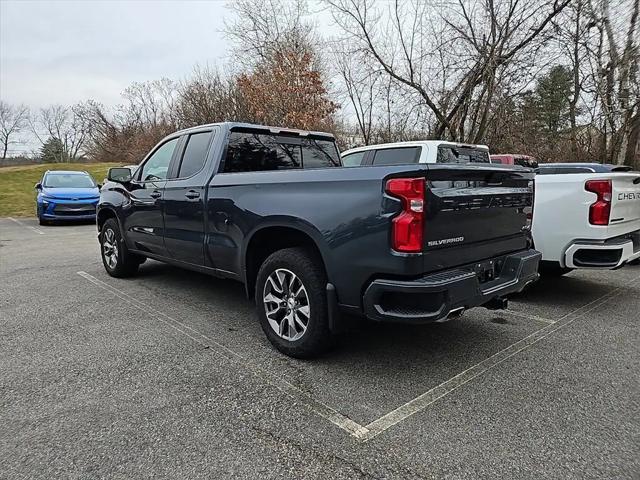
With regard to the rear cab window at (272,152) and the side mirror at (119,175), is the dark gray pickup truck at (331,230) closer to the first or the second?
the rear cab window at (272,152)

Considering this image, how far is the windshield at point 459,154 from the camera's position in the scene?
6.92m

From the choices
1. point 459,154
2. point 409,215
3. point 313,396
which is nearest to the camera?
point 409,215

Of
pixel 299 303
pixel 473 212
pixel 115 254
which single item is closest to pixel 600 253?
pixel 473 212

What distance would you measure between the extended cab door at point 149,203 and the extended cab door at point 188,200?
7.6 inches

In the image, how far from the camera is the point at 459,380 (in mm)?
3111

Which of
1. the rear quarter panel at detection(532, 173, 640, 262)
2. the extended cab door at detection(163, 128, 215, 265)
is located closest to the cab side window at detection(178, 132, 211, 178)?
the extended cab door at detection(163, 128, 215, 265)

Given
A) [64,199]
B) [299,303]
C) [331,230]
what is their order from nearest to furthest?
1. [331,230]
2. [299,303]
3. [64,199]

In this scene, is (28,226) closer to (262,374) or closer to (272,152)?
(272,152)

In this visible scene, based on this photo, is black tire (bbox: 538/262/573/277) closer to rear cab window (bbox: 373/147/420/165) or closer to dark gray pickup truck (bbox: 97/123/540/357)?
dark gray pickup truck (bbox: 97/123/540/357)

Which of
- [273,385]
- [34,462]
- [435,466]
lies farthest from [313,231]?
[34,462]

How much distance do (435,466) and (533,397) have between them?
1.08 m

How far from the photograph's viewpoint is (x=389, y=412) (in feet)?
8.82

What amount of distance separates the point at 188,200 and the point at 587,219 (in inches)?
165

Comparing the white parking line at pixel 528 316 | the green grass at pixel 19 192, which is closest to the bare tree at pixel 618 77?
the white parking line at pixel 528 316
